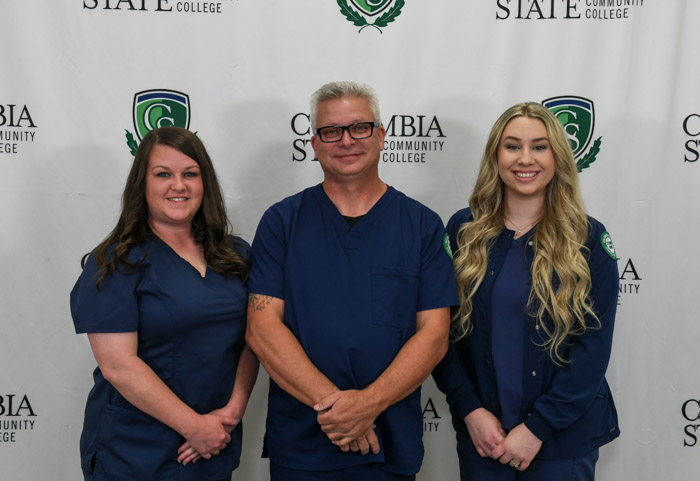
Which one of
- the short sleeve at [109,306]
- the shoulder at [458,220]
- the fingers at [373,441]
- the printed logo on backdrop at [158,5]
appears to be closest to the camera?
the short sleeve at [109,306]

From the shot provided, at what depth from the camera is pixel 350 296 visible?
1553mm

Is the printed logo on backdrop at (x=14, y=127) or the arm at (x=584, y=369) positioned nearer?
the arm at (x=584, y=369)

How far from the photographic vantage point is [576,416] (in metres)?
1.57

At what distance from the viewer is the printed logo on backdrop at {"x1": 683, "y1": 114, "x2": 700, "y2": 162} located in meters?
2.17

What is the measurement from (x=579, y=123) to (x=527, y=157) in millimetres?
693

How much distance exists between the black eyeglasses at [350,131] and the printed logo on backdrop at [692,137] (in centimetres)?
124

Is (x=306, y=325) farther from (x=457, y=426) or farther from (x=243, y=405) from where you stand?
(x=457, y=426)

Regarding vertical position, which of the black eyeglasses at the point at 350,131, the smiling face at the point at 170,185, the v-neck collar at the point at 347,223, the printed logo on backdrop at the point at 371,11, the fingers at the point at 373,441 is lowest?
the fingers at the point at 373,441

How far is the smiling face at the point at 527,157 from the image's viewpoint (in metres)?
1.62

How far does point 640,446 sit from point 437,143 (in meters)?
1.30

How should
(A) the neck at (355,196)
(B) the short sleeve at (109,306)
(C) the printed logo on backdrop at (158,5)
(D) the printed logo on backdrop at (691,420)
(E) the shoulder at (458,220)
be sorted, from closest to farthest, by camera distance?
(B) the short sleeve at (109,306) → (A) the neck at (355,196) → (E) the shoulder at (458,220) → (C) the printed logo on backdrop at (158,5) → (D) the printed logo on backdrop at (691,420)

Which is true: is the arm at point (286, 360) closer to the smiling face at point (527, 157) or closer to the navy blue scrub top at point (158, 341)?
the navy blue scrub top at point (158, 341)

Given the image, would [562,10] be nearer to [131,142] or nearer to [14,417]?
[131,142]

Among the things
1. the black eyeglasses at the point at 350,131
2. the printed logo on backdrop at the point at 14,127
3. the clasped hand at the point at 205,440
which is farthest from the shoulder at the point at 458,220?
the printed logo on backdrop at the point at 14,127
